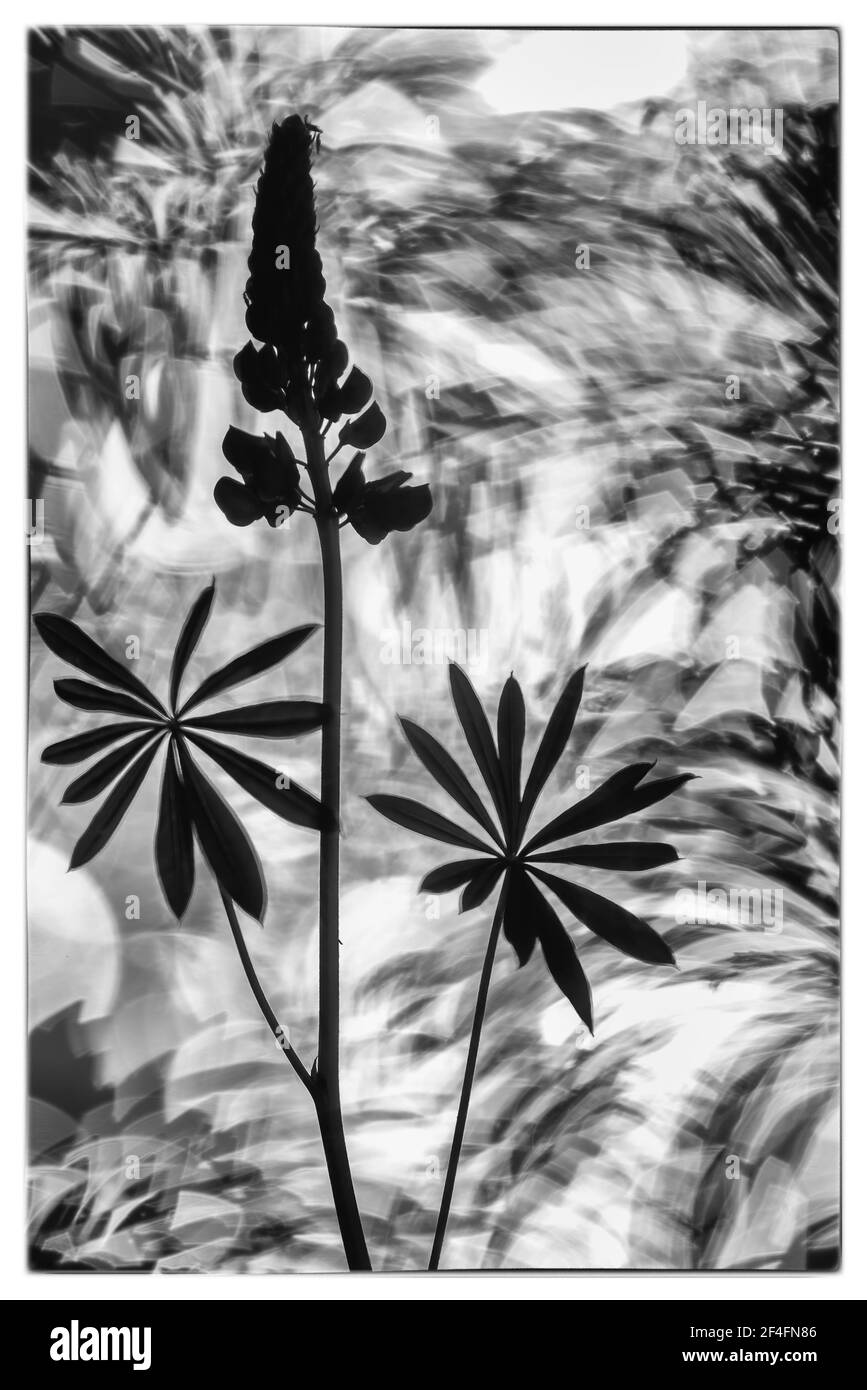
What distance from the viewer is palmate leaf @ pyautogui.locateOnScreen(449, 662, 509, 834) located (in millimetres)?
1551

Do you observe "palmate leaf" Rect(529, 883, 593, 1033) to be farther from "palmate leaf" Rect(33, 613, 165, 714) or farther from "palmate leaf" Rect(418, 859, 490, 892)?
"palmate leaf" Rect(33, 613, 165, 714)

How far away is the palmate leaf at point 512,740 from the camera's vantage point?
5.09 feet

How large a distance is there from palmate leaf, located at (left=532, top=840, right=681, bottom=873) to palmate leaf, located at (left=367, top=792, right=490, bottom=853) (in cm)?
9

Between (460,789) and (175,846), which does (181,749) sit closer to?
(175,846)

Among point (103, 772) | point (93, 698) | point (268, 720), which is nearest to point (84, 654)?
point (93, 698)

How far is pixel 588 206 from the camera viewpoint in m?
1.57

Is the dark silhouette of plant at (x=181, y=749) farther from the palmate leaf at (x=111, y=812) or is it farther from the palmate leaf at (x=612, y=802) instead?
the palmate leaf at (x=612, y=802)

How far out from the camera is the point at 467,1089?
1.54 m

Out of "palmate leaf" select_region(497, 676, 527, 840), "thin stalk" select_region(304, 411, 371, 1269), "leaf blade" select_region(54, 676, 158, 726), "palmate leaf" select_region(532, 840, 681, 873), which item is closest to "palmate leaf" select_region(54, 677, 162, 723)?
"leaf blade" select_region(54, 676, 158, 726)

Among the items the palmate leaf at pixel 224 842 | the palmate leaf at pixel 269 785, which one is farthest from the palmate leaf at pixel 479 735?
the palmate leaf at pixel 224 842

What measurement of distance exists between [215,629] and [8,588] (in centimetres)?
30

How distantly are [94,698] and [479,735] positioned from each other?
1.79ft

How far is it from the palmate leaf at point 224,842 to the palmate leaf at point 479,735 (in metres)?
0.34
